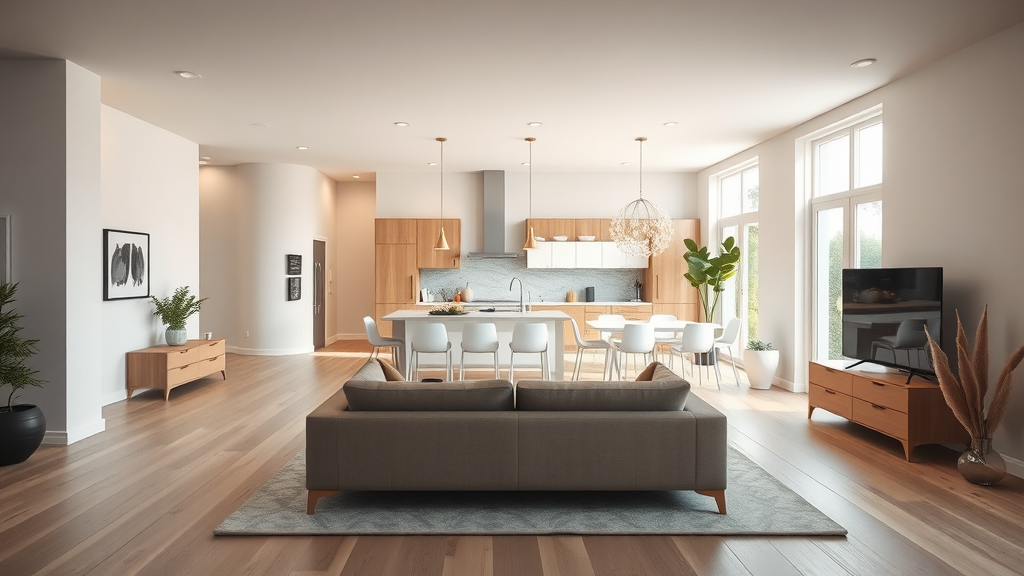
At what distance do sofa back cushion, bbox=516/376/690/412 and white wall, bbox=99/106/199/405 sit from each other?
4513mm

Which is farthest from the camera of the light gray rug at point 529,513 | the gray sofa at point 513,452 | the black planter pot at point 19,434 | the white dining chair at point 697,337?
the white dining chair at point 697,337

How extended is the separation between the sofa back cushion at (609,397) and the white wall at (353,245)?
8419 millimetres

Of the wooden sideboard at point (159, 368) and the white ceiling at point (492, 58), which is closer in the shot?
the white ceiling at point (492, 58)

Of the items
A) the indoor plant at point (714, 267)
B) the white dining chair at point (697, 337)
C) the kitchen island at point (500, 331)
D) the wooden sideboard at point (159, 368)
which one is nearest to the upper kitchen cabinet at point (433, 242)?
the kitchen island at point (500, 331)

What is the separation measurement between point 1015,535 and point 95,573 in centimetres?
416

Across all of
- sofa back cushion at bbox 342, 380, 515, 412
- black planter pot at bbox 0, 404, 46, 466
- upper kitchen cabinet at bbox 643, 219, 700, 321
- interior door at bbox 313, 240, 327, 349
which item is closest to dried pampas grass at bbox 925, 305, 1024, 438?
sofa back cushion at bbox 342, 380, 515, 412

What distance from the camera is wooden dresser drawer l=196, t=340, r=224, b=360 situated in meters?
6.88

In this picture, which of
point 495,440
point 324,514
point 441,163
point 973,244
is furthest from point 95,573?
point 441,163

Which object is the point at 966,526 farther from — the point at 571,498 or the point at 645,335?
the point at 645,335

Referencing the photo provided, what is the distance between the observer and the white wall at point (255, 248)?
9336 mm

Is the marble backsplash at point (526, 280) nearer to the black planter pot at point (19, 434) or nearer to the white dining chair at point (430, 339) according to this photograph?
Result: the white dining chair at point (430, 339)

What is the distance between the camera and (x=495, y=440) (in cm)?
322

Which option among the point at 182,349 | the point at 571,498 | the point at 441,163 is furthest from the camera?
the point at 441,163

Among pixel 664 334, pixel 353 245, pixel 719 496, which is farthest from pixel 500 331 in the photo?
pixel 353 245
